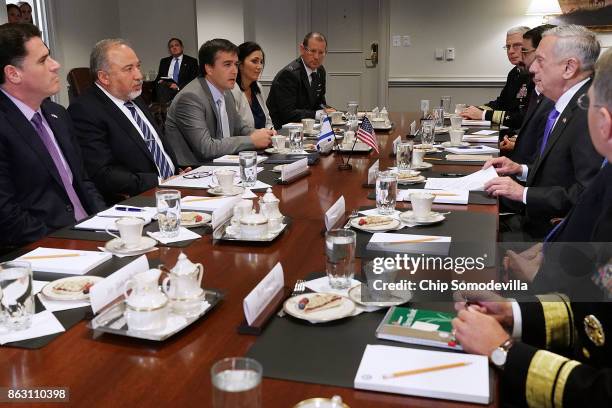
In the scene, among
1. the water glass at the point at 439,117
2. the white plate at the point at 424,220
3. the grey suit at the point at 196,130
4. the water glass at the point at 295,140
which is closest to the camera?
the white plate at the point at 424,220

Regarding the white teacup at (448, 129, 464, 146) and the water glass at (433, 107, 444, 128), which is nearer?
the white teacup at (448, 129, 464, 146)

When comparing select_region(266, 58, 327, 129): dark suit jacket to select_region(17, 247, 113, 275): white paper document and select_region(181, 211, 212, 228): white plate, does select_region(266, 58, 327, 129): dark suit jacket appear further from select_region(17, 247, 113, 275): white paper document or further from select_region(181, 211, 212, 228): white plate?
select_region(17, 247, 113, 275): white paper document

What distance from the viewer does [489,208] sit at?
→ 7.40 ft

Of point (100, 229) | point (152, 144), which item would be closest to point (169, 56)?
point (152, 144)

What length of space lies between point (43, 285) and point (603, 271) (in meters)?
1.36

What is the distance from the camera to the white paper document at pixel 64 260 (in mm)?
1611

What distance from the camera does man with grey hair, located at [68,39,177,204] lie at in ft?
10.2

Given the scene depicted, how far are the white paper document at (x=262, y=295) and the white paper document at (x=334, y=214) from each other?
0.44 m

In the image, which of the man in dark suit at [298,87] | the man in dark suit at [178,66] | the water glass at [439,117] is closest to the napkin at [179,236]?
the water glass at [439,117]

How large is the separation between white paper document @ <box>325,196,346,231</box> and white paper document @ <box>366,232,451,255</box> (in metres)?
0.14

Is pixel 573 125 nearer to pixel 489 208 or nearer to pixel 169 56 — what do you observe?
pixel 489 208

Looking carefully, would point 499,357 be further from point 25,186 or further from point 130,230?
point 25,186

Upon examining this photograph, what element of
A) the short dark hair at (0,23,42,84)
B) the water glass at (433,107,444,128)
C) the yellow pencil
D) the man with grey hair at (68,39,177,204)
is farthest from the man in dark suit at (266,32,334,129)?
the yellow pencil

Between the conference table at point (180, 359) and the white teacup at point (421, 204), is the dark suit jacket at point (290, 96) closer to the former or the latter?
the white teacup at point (421, 204)
